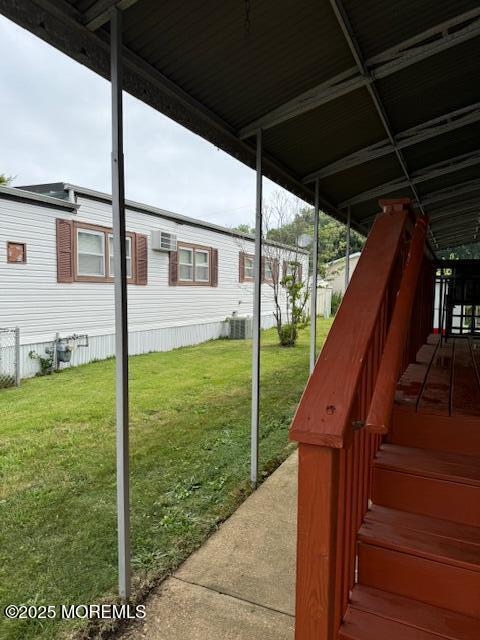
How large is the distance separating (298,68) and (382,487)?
2.11 m

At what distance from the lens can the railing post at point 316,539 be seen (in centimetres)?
112

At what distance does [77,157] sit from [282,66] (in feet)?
75.7

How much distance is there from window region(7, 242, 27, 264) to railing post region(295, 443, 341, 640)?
7720mm

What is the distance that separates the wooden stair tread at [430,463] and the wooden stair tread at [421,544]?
0.23 m

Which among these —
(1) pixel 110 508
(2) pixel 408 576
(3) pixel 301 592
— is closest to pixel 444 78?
(2) pixel 408 576

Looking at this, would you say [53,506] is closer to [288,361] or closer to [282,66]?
[282,66]

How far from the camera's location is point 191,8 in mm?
1740

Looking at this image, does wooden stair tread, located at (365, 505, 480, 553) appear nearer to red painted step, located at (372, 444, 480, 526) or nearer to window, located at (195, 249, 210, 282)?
red painted step, located at (372, 444, 480, 526)

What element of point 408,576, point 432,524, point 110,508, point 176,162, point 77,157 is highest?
point 176,162

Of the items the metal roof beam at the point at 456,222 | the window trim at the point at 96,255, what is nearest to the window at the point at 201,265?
the window trim at the point at 96,255

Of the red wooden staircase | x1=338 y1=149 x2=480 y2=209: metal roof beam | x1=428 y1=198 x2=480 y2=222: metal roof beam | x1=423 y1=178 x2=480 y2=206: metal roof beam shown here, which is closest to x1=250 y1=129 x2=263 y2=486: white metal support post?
the red wooden staircase

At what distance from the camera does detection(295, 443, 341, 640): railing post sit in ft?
3.67

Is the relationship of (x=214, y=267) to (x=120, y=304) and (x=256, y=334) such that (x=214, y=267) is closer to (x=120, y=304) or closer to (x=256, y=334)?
(x=256, y=334)

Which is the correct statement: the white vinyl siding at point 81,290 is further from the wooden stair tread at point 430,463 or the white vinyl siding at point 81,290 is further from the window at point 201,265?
the wooden stair tread at point 430,463
